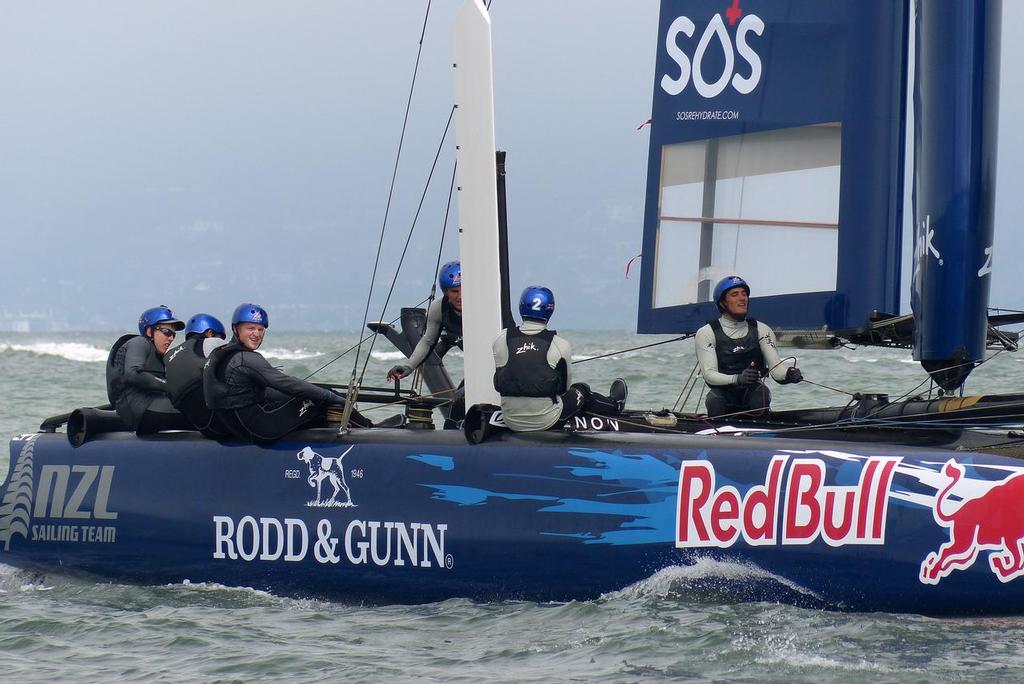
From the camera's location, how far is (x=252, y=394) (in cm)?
631

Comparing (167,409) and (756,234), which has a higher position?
(756,234)

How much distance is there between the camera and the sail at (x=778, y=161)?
23.6 ft

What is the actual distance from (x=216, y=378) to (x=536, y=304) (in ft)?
4.67

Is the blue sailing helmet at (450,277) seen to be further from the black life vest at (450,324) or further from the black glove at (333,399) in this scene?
the black glove at (333,399)

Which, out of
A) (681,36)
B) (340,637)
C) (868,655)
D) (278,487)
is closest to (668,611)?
(868,655)

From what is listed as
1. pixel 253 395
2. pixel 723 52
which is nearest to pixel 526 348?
pixel 253 395

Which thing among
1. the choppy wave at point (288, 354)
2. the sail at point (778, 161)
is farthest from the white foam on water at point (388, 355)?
the sail at point (778, 161)

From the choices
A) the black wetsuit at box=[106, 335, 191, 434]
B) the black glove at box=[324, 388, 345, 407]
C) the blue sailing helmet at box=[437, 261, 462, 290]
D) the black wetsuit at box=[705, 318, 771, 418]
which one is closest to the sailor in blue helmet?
the blue sailing helmet at box=[437, 261, 462, 290]

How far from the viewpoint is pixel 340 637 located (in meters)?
5.46

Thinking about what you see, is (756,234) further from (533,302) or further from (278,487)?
(278,487)

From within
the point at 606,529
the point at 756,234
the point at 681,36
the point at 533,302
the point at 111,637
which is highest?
the point at 681,36

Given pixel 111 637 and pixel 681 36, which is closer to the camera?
pixel 111 637

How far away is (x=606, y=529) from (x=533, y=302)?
98 cm

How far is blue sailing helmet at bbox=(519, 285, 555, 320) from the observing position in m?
5.95
